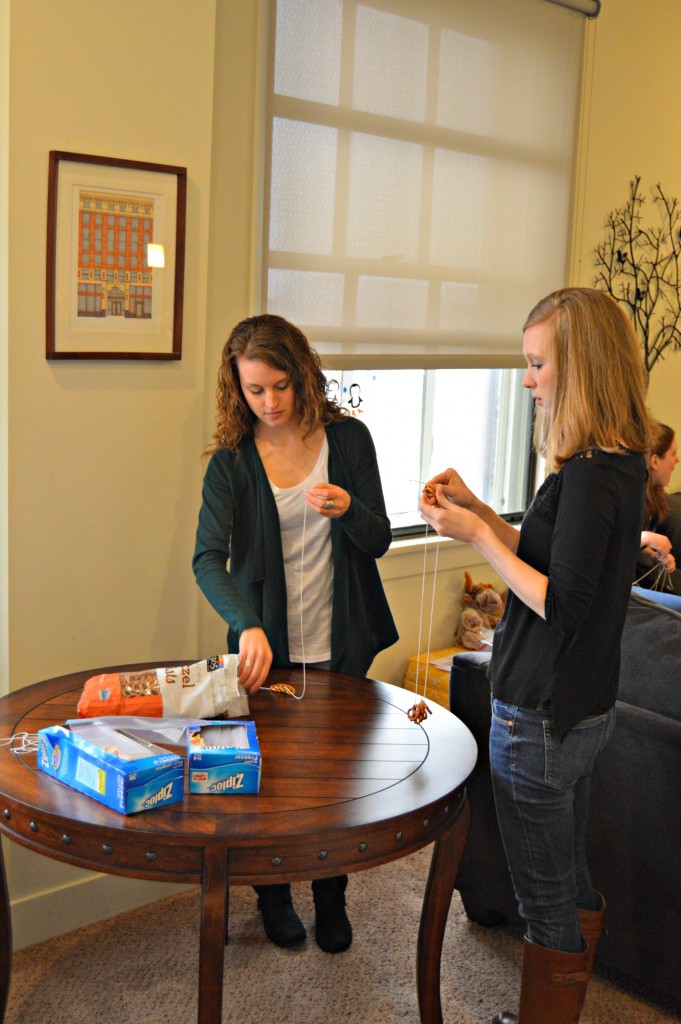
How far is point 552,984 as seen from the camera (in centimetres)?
182

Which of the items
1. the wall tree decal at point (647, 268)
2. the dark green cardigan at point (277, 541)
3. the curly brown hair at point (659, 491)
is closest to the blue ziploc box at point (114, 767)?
the dark green cardigan at point (277, 541)

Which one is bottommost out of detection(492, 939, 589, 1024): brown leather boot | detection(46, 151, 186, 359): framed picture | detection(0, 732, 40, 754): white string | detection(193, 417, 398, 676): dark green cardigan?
detection(492, 939, 589, 1024): brown leather boot

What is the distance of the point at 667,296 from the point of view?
4340mm

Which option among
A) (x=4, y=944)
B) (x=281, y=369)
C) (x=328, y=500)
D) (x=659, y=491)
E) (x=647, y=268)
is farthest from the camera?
(x=647, y=268)

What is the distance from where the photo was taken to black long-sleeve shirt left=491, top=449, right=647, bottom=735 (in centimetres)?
158

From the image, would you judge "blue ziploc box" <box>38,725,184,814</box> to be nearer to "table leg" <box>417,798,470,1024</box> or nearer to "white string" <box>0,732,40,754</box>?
"white string" <box>0,732,40,754</box>

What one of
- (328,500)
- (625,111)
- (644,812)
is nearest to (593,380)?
(328,500)

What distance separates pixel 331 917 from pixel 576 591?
1222 mm

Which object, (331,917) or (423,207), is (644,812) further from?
(423,207)

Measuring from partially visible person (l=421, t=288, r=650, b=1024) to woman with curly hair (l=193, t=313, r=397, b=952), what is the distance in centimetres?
44

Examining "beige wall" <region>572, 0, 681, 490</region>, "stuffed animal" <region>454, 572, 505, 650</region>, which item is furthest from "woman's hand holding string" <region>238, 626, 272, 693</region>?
"beige wall" <region>572, 0, 681, 490</region>

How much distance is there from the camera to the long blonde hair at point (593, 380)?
1611mm

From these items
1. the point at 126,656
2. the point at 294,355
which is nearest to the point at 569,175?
the point at 294,355

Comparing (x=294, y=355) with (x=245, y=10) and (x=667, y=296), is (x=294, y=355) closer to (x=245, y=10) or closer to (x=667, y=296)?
(x=245, y=10)
